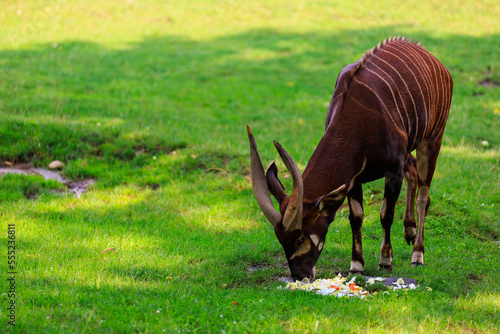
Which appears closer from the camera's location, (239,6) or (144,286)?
(144,286)

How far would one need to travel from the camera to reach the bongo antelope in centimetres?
570

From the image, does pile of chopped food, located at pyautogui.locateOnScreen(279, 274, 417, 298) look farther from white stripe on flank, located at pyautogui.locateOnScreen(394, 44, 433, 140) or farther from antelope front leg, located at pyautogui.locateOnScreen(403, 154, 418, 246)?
white stripe on flank, located at pyautogui.locateOnScreen(394, 44, 433, 140)

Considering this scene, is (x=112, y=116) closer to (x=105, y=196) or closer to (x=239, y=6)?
(x=105, y=196)

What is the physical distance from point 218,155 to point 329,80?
7.02 m

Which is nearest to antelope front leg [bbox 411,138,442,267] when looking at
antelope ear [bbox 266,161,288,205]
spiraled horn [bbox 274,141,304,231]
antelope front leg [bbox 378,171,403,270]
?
antelope front leg [bbox 378,171,403,270]

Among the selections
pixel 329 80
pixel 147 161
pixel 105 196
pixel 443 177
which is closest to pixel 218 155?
Answer: pixel 147 161

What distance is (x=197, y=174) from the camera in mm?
9578

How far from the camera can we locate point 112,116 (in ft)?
39.1

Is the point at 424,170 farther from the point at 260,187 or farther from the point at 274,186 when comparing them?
the point at 260,187

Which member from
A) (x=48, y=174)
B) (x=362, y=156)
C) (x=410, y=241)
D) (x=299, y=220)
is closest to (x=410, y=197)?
(x=410, y=241)

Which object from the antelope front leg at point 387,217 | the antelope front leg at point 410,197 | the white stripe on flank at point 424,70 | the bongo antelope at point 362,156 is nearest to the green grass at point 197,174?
the antelope front leg at point 387,217

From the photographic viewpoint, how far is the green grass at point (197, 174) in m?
5.23

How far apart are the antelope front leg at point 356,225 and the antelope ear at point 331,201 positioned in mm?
858

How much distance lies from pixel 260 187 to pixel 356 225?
150 centimetres
